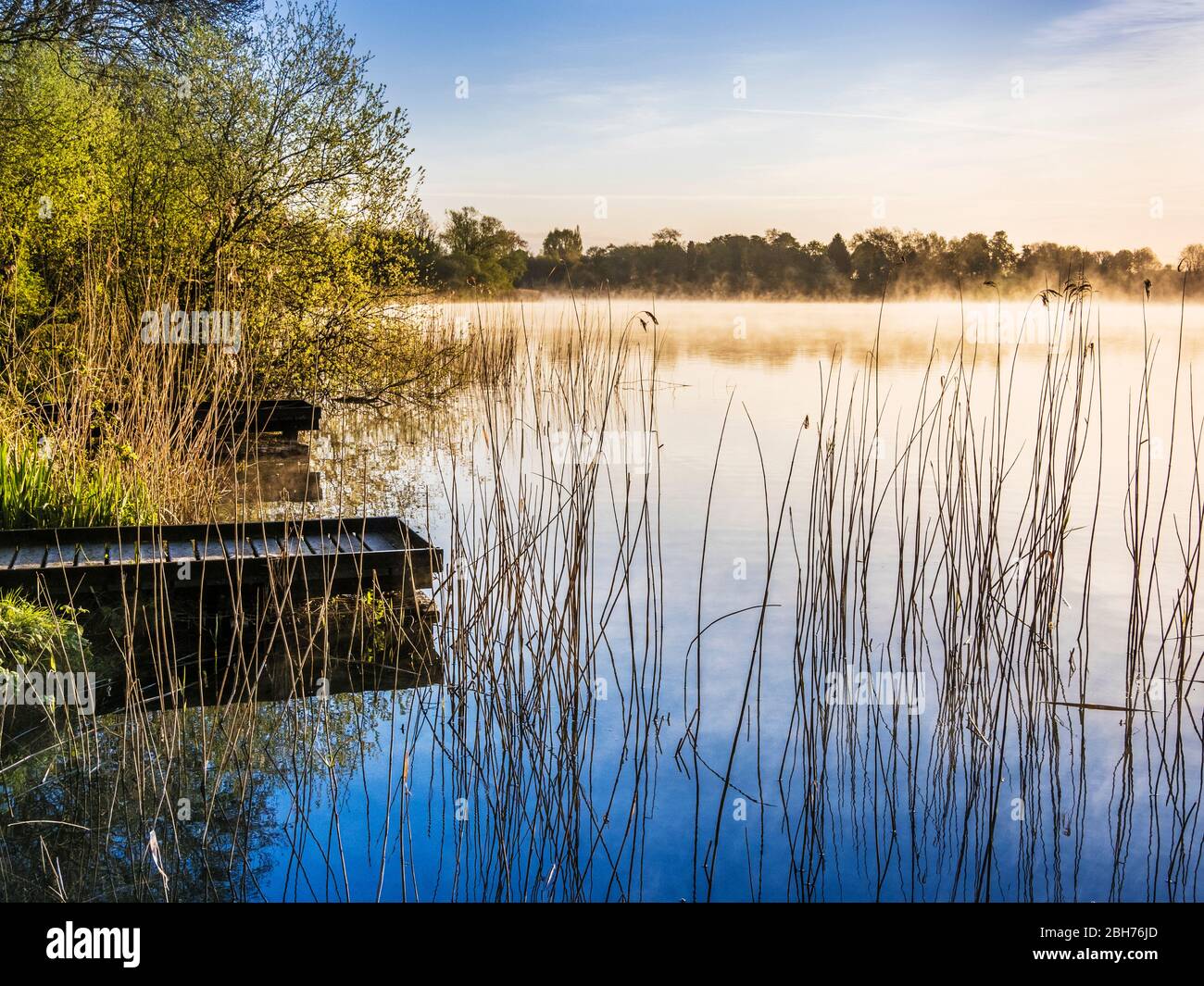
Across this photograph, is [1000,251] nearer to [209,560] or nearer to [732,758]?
[209,560]

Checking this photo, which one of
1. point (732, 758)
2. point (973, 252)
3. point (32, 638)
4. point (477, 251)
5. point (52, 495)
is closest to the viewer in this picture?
point (732, 758)

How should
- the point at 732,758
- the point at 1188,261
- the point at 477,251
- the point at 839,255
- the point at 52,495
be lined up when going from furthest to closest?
1. the point at 839,255
2. the point at 477,251
3. the point at 52,495
4. the point at 1188,261
5. the point at 732,758

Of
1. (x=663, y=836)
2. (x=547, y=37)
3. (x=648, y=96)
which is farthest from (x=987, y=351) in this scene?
(x=663, y=836)

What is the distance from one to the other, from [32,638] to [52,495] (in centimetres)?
153

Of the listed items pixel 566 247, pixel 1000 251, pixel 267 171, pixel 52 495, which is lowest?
pixel 52 495

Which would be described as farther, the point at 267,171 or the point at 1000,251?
the point at 267,171

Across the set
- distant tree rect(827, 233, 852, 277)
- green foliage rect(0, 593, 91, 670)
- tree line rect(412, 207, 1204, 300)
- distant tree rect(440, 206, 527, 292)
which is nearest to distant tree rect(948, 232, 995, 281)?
tree line rect(412, 207, 1204, 300)

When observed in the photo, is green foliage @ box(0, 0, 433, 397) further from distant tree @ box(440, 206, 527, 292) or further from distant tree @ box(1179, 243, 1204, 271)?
distant tree @ box(1179, 243, 1204, 271)

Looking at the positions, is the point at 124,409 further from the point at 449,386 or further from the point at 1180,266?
the point at 449,386

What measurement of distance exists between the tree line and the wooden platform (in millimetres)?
1757

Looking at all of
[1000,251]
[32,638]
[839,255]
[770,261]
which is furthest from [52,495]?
[839,255]

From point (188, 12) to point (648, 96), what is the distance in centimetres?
374

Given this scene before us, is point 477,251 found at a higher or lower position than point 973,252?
higher

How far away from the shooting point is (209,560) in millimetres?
3545
